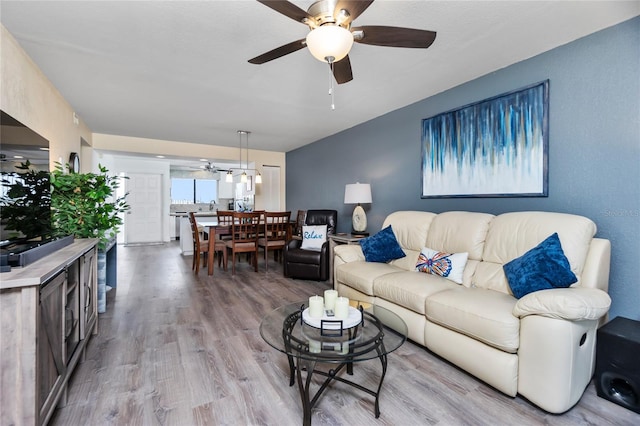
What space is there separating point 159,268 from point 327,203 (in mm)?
3114

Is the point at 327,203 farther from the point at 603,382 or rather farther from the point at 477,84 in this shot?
the point at 603,382

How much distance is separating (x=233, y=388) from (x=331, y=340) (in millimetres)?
751

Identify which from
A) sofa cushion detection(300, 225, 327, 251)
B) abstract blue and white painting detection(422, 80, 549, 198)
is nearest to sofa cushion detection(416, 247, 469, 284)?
abstract blue and white painting detection(422, 80, 549, 198)

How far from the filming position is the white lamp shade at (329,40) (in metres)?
1.50

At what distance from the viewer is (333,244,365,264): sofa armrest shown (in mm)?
3236

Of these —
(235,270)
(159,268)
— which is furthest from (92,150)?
(235,270)

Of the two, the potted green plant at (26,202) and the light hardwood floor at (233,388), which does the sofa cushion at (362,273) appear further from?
the potted green plant at (26,202)

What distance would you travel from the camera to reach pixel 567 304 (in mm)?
1533

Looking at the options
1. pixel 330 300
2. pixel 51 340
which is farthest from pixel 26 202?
pixel 330 300

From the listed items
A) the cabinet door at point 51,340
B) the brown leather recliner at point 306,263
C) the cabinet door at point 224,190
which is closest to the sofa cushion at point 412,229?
the brown leather recliner at point 306,263

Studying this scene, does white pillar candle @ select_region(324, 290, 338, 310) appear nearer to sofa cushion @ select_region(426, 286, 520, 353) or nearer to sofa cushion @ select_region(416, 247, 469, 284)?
sofa cushion @ select_region(426, 286, 520, 353)

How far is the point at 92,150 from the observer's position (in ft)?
17.1

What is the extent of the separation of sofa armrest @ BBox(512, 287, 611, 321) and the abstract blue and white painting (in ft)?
3.80

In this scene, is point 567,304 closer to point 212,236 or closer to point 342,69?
point 342,69
